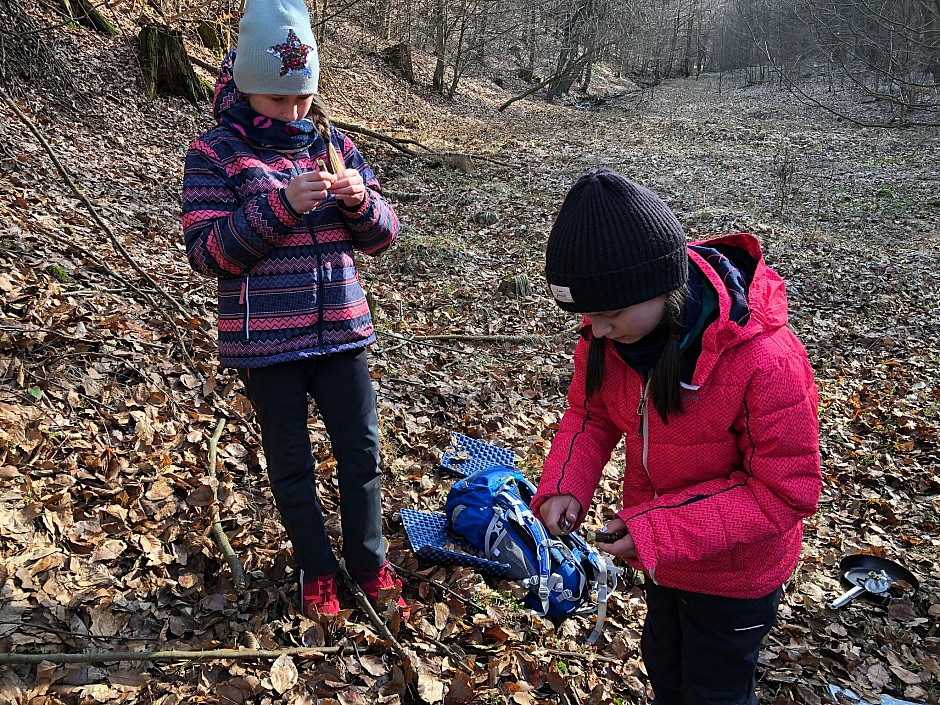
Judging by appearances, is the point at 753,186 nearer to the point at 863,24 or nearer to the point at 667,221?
the point at 667,221

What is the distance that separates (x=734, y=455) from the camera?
1.88 metres

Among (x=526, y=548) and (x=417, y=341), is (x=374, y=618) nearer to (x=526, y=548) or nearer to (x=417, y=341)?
(x=526, y=548)

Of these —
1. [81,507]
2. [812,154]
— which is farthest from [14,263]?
[812,154]

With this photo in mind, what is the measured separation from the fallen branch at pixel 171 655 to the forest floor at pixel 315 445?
3 cm

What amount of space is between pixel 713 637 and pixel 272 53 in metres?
2.44

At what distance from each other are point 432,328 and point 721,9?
5040cm

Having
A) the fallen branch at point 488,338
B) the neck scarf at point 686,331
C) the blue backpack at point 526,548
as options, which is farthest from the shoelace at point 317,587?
the fallen branch at point 488,338

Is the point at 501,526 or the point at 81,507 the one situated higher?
the point at 81,507

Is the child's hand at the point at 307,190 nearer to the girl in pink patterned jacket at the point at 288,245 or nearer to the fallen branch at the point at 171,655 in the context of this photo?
the girl in pink patterned jacket at the point at 288,245

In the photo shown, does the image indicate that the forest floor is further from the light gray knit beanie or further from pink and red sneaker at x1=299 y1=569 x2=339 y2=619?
the light gray knit beanie

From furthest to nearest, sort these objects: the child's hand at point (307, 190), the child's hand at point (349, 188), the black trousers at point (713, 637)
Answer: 1. the child's hand at point (349, 188)
2. the child's hand at point (307, 190)
3. the black trousers at point (713, 637)

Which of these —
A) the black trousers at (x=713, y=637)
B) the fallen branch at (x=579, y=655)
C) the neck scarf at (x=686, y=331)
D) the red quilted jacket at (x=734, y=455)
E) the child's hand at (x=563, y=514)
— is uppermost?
the neck scarf at (x=686, y=331)

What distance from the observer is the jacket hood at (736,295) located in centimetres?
172

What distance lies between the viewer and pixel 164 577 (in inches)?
115
